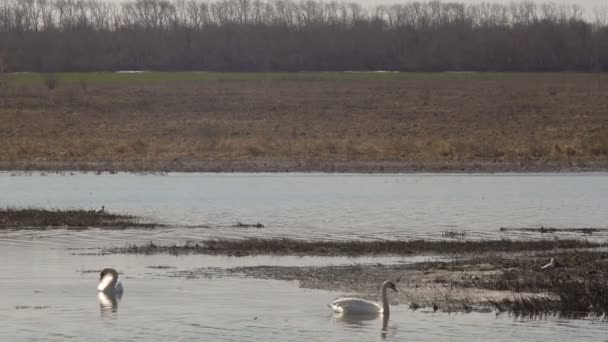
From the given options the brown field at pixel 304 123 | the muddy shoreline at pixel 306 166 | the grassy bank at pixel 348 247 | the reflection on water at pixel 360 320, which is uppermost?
the brown field at pixel 304 123

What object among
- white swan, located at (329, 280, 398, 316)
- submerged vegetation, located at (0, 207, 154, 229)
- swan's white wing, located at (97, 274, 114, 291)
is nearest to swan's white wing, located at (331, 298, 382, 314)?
white swan, located at (329, 280, 398, 316)

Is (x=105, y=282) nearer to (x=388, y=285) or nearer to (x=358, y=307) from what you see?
(x=358, y=307)

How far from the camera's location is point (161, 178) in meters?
38.5

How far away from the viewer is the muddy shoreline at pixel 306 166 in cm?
4134

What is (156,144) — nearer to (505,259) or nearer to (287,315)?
(505,259)

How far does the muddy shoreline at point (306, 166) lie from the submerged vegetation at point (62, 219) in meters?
13.4

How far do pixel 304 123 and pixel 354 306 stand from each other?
41.2 meters

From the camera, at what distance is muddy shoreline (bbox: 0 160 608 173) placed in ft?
136

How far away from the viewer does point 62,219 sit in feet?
86.5

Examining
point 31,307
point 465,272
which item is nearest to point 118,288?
point 31,307

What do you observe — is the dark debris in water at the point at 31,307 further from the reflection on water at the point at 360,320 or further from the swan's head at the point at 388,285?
the swan's head at the point at 388,285

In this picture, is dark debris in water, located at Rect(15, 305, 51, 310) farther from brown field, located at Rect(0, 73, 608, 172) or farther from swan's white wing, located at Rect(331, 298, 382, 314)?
brown field, located at Rect(0, 73, 608, 172)

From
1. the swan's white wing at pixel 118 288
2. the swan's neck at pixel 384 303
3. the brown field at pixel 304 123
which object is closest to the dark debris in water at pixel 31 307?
the swan's white wing at pixel 118 288

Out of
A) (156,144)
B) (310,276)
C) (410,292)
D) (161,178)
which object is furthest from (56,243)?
(156,144)
